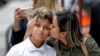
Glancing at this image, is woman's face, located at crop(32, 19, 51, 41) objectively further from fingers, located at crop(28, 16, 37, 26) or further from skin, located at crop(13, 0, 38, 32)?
skin, located at crop(13, 0, 38, 32)

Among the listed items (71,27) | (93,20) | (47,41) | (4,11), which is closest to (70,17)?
(71,27)

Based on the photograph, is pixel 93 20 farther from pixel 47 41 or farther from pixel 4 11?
pixel 4 11

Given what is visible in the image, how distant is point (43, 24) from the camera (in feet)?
10.4

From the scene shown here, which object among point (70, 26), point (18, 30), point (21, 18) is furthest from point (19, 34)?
point (70, 26)

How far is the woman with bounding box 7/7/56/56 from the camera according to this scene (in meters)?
3.18

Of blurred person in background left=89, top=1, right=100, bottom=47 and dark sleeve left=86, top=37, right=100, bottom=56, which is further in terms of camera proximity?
blurred person in background left=89, top=1, right=100, bottom=47

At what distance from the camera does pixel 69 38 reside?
3.22 meters

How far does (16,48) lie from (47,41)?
315 mm

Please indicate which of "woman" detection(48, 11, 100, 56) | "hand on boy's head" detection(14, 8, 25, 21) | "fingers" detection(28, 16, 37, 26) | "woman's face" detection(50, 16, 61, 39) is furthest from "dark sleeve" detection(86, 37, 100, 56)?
"hand on boy's head" detection(14, 8, 25, 21)

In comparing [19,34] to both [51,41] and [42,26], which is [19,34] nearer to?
[51,41]

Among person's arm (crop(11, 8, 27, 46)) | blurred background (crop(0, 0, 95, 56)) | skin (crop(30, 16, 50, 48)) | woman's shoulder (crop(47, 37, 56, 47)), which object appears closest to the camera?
skin (crop(30, 16, 50, 48))

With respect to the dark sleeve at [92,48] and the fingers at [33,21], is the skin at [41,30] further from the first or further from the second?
the dark sleeve at [92,48]

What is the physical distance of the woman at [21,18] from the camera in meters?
3.50

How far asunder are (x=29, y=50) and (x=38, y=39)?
0.12m
